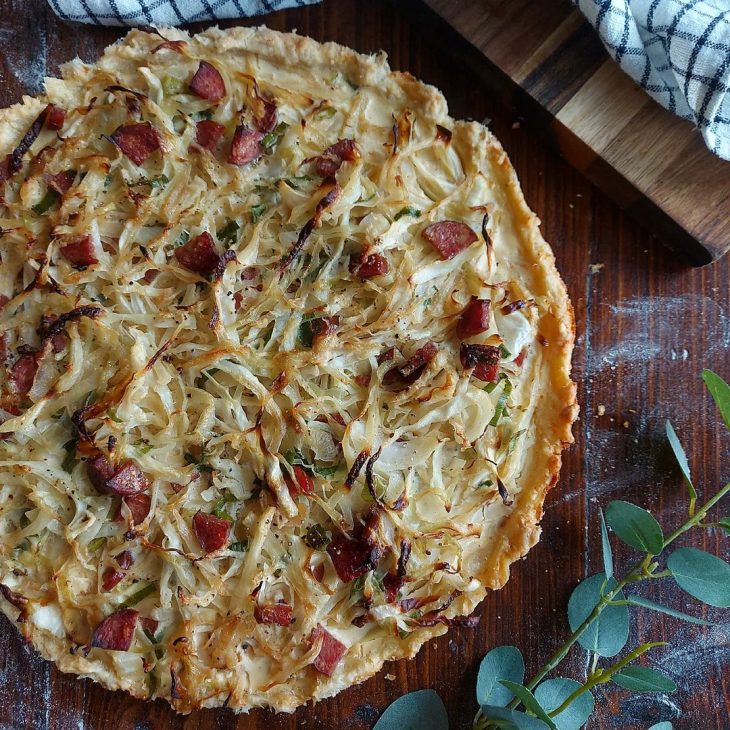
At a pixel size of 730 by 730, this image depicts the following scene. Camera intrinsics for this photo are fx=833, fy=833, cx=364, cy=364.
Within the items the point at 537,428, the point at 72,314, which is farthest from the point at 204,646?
the point at 537,428

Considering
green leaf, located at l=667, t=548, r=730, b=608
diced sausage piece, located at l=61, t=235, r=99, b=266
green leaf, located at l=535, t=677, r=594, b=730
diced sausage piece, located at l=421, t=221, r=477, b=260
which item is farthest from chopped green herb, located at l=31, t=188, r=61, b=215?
green leaf, located at l=667, t=548, r=730, b=608

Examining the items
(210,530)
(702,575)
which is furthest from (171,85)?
(702,575)

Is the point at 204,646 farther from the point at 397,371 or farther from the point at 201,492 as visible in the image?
the point at 397,371

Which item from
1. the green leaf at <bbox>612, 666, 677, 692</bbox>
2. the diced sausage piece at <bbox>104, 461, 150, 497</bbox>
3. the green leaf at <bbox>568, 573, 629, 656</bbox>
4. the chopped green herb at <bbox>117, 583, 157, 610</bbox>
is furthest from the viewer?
the green leaf at <bbox>568, 573, 629, 656</bbox>

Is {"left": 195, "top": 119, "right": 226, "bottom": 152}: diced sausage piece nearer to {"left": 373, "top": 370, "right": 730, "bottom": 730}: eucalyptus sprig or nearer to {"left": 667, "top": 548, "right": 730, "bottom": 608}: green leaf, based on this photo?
{"left": 373, "top": 370, "right": 730, "bottom": 730}: eucalyptus sprig

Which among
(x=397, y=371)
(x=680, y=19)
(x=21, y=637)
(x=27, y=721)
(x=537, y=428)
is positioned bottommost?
(x=27, y=721)

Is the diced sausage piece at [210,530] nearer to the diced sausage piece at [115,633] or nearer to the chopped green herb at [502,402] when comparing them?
the diced sausage piece at [115,633]
